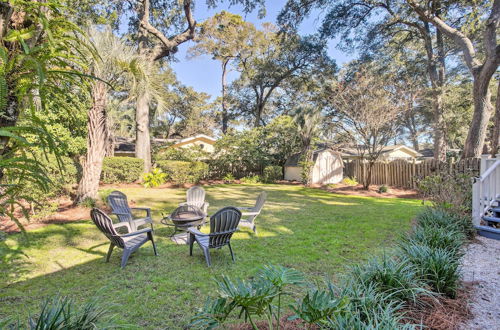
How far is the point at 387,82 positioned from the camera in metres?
15.2

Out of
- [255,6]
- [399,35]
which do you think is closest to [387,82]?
[399,35]

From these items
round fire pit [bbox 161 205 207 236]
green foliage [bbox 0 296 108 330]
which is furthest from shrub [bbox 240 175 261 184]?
green foliage [bbox 0 296 108 330]

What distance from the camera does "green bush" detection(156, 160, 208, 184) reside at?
15180 mm

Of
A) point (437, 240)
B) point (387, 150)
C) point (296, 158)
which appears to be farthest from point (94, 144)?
point (387, 150)

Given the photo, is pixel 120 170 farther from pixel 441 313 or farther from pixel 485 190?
pixel 485 190

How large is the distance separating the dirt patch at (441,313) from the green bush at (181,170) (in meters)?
14.0

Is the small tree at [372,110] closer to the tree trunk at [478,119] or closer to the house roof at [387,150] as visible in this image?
the tree trunk at [478,119]

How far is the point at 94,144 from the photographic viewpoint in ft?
24.9

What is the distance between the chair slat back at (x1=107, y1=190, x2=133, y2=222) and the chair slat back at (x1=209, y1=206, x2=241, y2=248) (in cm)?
241

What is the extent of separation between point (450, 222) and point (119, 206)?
7.60m

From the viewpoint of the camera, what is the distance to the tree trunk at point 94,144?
7539 millimetres

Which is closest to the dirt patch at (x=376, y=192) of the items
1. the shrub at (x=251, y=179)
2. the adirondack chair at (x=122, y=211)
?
the shrub at (x=251, y=179)

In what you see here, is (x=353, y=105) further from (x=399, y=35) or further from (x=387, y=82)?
(x=399, y=35)

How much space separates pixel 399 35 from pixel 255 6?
1165 centimetres
